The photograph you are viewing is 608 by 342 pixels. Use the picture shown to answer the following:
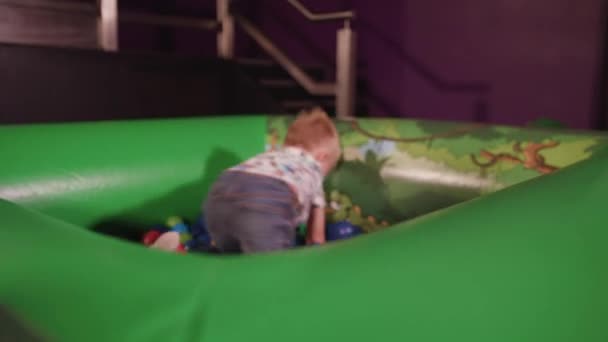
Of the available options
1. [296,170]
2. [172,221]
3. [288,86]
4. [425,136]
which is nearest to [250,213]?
[296,170]

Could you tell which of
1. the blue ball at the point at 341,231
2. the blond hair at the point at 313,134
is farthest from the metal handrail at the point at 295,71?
the blue ball at the point at 341,231

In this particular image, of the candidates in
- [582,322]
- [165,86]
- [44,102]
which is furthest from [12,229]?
[165,86]

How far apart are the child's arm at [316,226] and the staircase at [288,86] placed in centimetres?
182

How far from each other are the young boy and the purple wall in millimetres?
1806

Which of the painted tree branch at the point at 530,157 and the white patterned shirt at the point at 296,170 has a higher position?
the painted tree branch at the point at 530,157

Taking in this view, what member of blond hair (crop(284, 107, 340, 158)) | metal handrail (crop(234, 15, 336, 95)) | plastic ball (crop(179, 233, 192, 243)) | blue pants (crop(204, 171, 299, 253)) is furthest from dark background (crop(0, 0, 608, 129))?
blue pants (crop(204, 171, 299, 253))

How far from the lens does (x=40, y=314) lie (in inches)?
12.0

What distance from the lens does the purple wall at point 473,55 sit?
Result: 2656 mm

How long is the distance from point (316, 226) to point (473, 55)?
76.8 inches

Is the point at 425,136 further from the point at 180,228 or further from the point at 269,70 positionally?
the point at 269,70

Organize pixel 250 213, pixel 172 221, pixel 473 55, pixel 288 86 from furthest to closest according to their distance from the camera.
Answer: pixel 288 86, pixel 473 55, pixel 172 221, pixel 250 213

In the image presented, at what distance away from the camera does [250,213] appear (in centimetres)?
120

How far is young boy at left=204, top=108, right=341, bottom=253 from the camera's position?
1185 mm

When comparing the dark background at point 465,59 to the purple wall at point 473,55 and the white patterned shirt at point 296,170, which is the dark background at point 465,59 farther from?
the white patterned shirt at point 296,170
